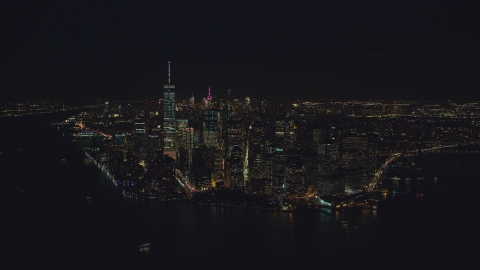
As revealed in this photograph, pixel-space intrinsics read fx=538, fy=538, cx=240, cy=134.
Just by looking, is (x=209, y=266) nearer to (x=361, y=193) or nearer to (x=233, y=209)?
(x=233, y=209)

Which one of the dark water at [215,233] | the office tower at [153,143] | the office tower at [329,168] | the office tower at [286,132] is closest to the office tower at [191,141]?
the office tower at [153,143]

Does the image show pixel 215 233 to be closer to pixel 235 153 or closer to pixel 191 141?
pixel 235 153

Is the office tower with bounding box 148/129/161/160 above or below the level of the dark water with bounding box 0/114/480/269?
above

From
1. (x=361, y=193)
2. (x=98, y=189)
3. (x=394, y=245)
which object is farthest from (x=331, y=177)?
(x=98, y=189)

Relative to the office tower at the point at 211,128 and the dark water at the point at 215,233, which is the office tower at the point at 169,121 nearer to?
the office tower at the point at 211,128

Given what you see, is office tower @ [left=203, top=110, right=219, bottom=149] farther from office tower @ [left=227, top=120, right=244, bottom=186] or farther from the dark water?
the dark water

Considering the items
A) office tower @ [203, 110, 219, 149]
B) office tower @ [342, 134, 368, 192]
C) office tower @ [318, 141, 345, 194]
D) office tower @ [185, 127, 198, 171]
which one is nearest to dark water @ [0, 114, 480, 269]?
office tower @ [342, 134, 368, 192]
